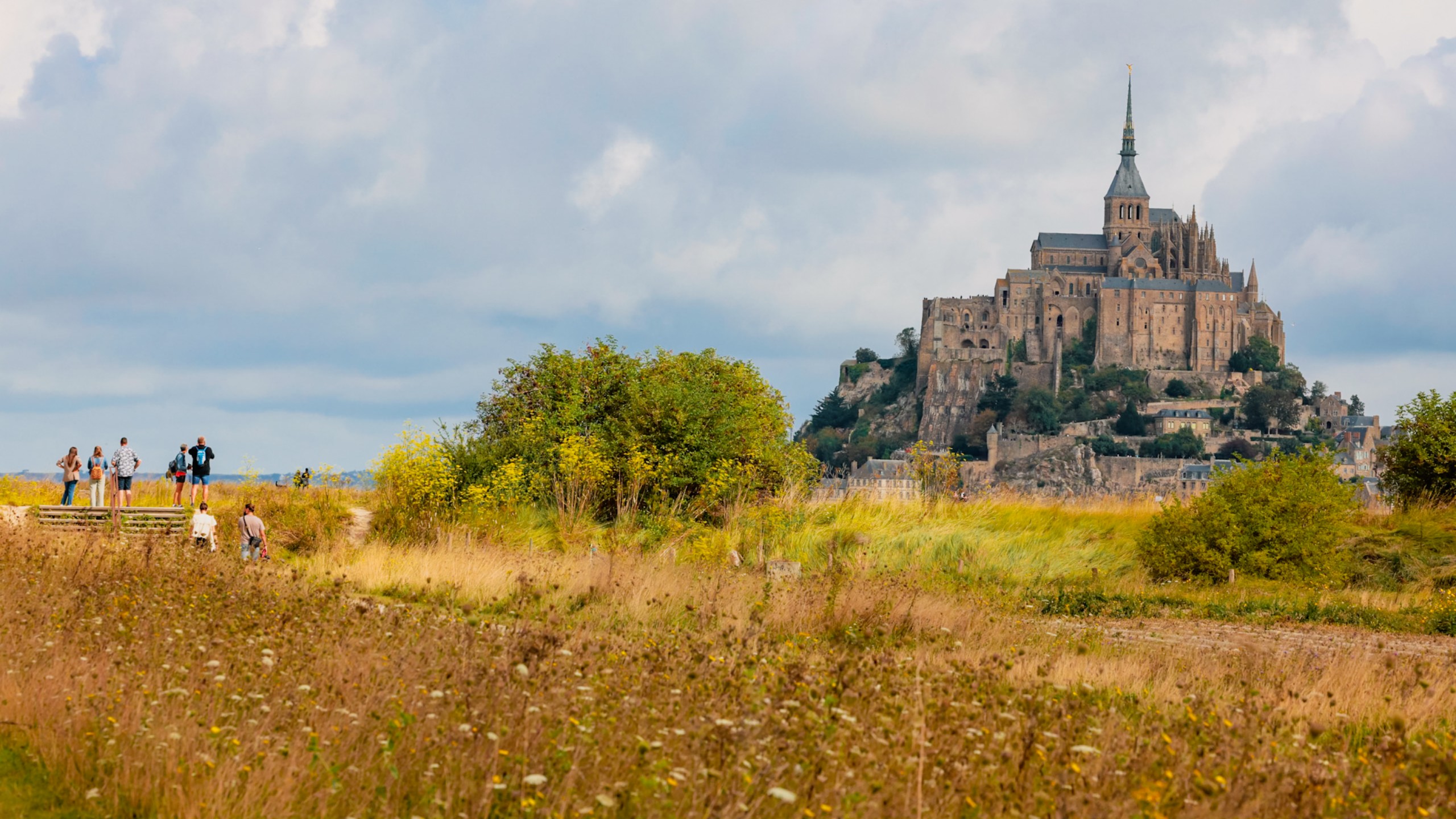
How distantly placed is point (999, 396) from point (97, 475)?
4328 inches

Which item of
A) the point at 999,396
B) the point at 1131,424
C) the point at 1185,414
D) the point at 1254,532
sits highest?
the point at 999,396

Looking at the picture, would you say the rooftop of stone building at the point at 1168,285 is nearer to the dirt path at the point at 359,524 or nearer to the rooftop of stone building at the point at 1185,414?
the rooftop of stone building at the point at 1185,414

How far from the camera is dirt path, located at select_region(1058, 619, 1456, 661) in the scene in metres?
10.9

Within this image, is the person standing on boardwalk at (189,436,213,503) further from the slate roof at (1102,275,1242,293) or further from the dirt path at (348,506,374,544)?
the slate roof at (1102,275,1242,293)

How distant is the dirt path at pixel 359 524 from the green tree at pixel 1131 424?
105263 millimetres

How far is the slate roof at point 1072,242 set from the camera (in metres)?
142

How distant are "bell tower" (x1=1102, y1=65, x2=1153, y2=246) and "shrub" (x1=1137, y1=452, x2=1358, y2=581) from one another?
132320 millimetres

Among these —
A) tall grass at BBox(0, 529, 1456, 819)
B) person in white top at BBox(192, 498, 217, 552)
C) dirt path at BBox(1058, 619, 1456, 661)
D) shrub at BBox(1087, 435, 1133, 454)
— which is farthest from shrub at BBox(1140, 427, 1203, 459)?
tall grass at BBox(0, 529, 1456, 819)

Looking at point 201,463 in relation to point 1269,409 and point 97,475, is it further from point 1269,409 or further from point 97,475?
point 1269,409

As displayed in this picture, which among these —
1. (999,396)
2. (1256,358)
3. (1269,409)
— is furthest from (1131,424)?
(1256,358)

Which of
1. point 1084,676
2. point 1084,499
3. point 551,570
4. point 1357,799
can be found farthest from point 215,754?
point 1084,499

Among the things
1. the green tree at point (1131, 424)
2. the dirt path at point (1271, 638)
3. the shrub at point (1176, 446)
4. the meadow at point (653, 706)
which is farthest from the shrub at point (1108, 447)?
the meadow at point (653, 706)

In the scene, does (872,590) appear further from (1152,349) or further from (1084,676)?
(1152,349)

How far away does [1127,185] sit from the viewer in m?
152
